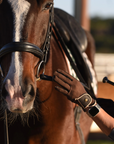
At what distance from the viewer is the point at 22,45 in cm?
175

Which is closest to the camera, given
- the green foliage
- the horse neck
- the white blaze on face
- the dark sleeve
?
the white blaze on face

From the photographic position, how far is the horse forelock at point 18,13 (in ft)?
5.82

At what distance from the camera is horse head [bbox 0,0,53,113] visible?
1670 mm

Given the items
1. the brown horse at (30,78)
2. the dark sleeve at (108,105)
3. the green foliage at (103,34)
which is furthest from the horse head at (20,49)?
the green foliage at (103,34)

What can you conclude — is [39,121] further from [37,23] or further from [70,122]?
[37,23]

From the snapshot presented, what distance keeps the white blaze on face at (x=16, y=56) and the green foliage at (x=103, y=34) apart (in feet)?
88.9

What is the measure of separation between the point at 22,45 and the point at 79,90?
513 mm

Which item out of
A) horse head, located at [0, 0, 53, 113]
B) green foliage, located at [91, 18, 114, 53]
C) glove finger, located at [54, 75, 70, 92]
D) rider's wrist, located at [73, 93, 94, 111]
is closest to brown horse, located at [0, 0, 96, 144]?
horse head, located at [0, 0, 53, 113]

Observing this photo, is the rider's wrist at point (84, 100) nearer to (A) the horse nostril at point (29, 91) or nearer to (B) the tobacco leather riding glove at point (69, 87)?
(B) the tobacco leather riding glove at point (69, 87)

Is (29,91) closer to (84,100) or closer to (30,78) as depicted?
(30,78)

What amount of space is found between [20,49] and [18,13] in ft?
0.86

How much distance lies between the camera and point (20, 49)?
175cm

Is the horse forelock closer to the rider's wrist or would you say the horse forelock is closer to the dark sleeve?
the rider's wrist

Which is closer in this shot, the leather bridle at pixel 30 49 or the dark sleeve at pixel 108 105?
the leather bridle at pixel 30 49
